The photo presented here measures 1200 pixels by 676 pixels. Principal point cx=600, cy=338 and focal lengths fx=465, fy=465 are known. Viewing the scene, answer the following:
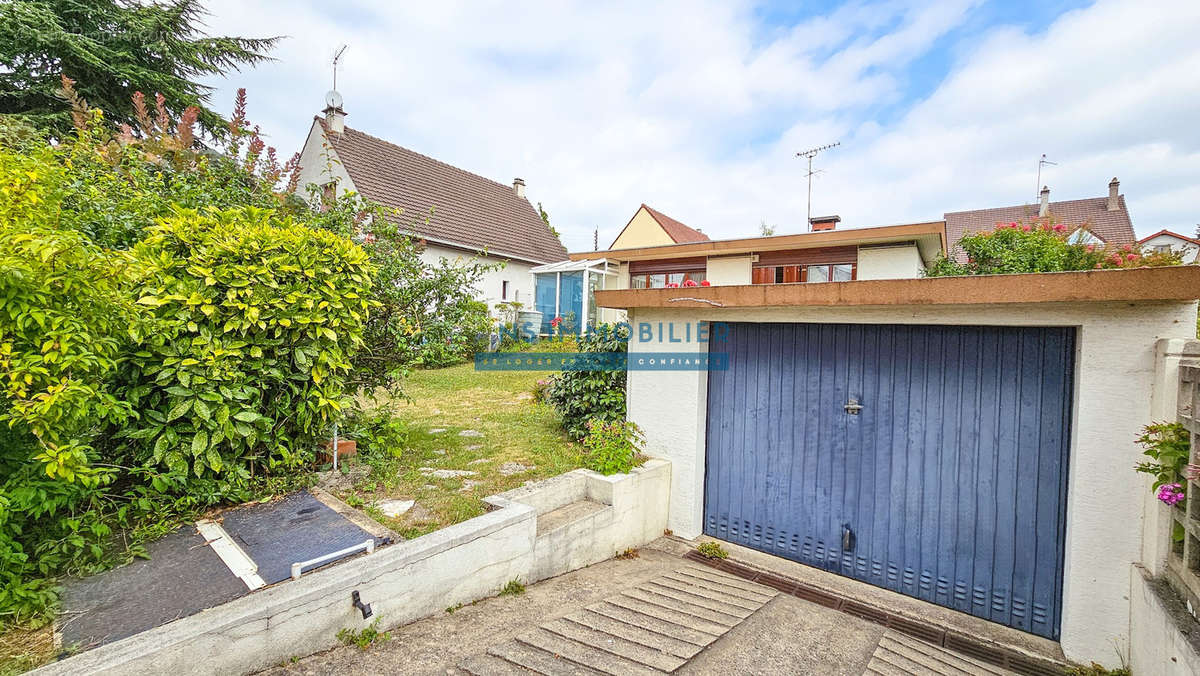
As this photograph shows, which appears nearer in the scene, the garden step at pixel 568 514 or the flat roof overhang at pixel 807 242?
the garden step at pixel 568 514

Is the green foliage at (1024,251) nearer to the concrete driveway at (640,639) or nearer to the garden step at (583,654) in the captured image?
the concrete driveway at (640,639)

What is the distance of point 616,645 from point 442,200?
1670 centimetres

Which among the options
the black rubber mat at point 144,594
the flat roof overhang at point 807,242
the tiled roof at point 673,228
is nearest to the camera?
the black rubber mat at point 144,594

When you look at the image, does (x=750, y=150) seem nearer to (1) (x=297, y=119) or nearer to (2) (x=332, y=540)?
(1) (x=297, y=119)

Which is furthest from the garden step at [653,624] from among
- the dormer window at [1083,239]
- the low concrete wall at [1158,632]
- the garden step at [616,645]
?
the dormer window at [1083,239]

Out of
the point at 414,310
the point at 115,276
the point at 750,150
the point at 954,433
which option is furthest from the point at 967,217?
the point at 115,276

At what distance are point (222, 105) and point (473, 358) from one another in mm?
10430

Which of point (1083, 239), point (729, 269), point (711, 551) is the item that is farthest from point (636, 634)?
point (1083, 239)

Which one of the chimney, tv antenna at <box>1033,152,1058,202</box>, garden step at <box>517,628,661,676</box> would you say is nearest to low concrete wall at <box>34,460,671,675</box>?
garden step at <box>517,628,661,676</box>

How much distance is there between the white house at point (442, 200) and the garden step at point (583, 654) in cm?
1099

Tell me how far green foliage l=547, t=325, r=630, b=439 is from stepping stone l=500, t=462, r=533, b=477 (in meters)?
0.97

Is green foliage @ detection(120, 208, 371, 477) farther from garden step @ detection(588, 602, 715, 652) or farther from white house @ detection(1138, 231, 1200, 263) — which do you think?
white house @ detection(1138, 231, 1200, 263)

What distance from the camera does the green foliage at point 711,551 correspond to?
4.06 meters

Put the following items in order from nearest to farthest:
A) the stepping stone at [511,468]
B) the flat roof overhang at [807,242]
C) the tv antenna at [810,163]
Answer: the stepping stone at [511,468] < the flat roof overhang at [807,242] < the tv antenna at [810,163]
